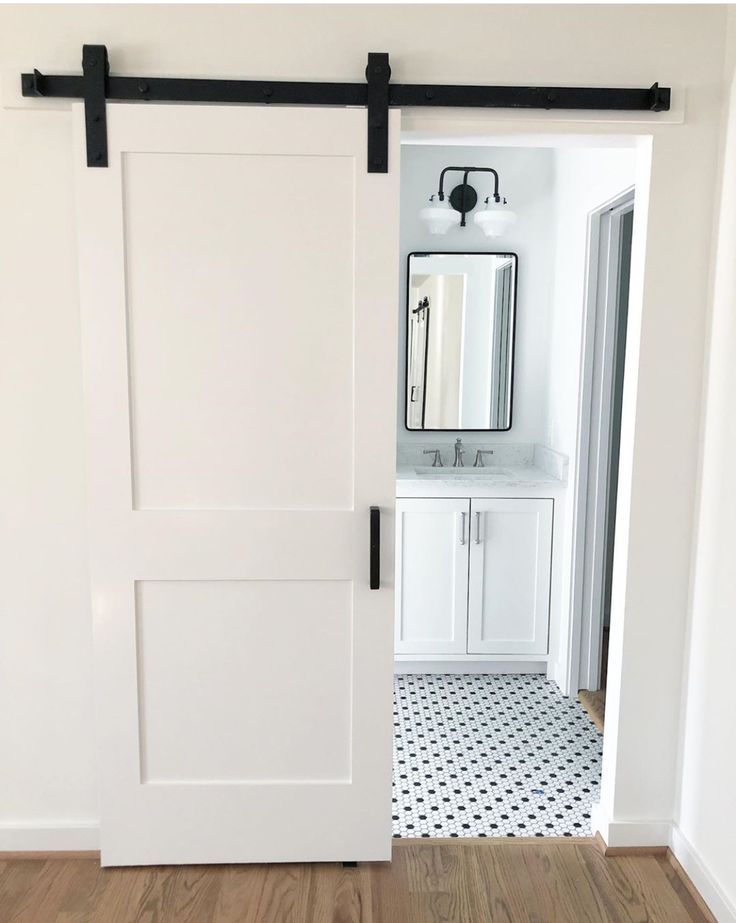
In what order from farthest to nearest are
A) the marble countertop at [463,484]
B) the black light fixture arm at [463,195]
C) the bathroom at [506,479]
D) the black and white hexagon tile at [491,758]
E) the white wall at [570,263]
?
the black light fixture arm at [463,195]
the marble countertop at [463,484]
the white wall at [570,263]
the bathroom at [506,479]
the black and white hexagon tile at [491,758]

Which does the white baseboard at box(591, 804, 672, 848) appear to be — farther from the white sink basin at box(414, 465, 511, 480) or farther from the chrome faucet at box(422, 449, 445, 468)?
the chrome faucet at box(422, 449, 445, 468)

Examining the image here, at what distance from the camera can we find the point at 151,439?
85.1 inches

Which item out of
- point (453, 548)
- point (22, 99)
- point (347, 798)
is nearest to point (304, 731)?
point (347, 798)

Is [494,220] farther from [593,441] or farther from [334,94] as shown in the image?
[334,94]

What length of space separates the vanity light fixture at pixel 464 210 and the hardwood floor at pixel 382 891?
2.76 m

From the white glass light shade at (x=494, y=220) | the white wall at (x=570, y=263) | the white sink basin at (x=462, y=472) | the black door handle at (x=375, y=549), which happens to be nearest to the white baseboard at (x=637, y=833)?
the black door handle at (x=375, y=549)

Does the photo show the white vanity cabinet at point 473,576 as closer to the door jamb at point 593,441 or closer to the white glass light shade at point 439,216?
the door jamb at point 593,441

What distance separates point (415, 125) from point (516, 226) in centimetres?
207

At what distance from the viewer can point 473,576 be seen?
12.2 ft

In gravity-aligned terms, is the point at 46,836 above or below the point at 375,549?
below

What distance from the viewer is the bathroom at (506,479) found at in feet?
9.86

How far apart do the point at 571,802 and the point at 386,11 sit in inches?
99.5

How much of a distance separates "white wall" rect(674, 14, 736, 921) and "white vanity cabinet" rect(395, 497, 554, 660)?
1.44 m

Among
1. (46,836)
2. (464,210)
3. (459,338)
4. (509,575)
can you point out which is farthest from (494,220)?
(46,836)
